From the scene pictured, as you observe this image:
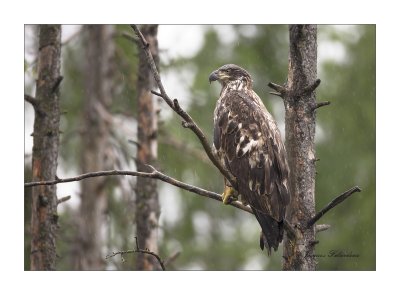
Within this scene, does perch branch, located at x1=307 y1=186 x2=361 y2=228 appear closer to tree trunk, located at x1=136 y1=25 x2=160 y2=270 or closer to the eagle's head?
the eagle's head

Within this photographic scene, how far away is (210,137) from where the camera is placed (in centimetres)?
1084

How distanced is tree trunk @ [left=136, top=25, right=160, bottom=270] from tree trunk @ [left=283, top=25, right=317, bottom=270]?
11.8 feet

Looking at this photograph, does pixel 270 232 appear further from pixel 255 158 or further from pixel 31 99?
pixel 31 99

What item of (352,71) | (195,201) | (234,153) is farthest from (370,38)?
(234,153)

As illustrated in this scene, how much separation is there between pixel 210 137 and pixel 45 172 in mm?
4174

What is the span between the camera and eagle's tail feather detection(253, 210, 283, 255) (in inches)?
221

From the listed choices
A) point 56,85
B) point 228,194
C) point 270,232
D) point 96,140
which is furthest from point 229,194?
point 96,140

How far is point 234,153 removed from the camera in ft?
20.2

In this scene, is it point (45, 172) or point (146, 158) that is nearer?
point (45, 172)

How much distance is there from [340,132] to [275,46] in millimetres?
1739

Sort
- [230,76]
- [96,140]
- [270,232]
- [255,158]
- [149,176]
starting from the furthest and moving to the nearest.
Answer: [96,140] < [230,76] < [255,158] < [270,232] < [149,176]

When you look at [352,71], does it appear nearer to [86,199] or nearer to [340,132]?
[340,132]

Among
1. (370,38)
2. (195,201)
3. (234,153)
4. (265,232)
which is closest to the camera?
(265,232)

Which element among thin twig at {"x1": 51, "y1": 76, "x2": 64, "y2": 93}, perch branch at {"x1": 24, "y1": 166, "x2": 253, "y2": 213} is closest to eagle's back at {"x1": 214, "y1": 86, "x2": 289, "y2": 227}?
perch branch at {"x1": 24, "y1": 166, "x2": 253, "y2": 213}
